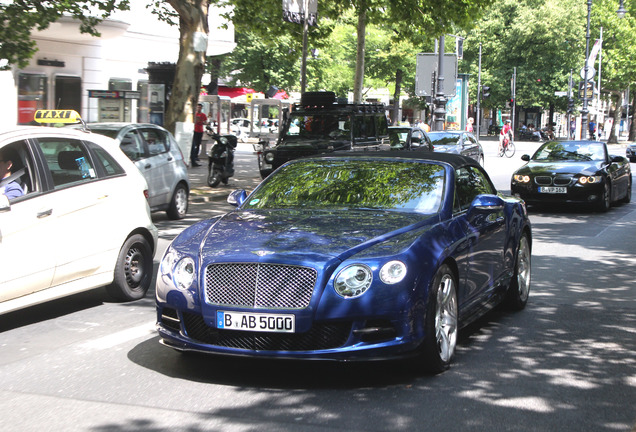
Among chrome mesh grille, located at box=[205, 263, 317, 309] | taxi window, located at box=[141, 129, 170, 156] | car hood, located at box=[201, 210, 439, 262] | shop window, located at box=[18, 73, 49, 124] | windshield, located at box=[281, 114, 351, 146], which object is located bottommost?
chrome mesh grille, located at box=[205, 263, 317, 309]

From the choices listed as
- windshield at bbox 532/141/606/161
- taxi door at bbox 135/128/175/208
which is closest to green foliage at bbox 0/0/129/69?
taxi door at bbox 135/128/175/208

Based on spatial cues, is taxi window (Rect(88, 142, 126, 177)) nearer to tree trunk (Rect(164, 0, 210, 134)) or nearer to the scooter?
tree trunk (Rect(164, 0, 210, 134))

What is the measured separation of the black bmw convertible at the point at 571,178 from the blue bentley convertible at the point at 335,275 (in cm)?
1109

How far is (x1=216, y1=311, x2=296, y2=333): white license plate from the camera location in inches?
204

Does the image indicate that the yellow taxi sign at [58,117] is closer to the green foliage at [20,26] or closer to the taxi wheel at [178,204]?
the taxi wheel at [178,204]

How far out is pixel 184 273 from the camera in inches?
219

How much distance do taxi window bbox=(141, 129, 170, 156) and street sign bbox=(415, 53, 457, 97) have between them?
52.9ft

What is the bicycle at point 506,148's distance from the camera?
42062 millimetres

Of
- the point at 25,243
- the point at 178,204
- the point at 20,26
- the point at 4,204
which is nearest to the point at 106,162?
the point at 25,243

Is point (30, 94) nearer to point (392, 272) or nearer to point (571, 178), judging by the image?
point (571, 178)

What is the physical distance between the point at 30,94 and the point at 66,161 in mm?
22823

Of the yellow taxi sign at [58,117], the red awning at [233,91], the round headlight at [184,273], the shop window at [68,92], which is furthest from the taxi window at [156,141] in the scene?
the red awning at [233,91]

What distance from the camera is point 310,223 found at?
592 cm

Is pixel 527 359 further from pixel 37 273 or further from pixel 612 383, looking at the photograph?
pixel 37 273
